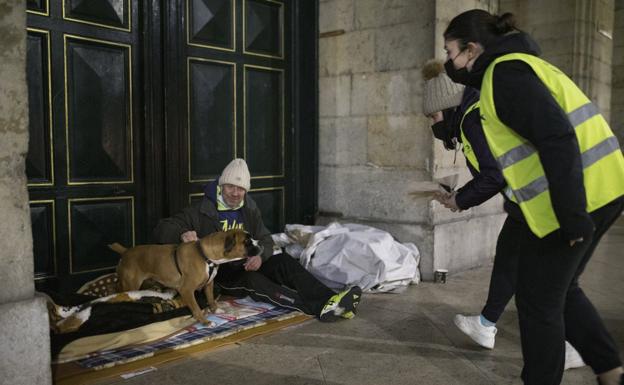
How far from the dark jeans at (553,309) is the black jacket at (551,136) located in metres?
0.13

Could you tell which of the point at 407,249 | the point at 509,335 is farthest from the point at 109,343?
the point at 407,249

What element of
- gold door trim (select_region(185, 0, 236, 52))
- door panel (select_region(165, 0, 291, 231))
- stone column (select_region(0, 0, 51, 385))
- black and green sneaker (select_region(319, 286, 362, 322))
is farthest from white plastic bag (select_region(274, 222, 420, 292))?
stone column (select_region(0, 0, 51, 385))

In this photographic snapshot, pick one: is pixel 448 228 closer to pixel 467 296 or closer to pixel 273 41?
pixel 467 296

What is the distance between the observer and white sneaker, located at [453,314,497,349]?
3688mm

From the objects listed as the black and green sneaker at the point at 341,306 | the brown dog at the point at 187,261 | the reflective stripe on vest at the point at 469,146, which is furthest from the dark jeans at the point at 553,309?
the brown dog at the point at 187,261

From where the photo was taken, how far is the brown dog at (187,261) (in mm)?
4031

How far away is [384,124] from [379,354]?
2.94 m

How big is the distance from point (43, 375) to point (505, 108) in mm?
2346

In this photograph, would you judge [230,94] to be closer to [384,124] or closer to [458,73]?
[384,124]

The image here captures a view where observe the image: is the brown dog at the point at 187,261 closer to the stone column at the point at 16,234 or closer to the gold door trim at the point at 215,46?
the stone column at the point at 16,234

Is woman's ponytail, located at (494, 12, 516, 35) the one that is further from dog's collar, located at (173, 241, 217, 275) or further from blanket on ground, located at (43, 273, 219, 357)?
blanket on ground, located at (43, 273, 219, 357)

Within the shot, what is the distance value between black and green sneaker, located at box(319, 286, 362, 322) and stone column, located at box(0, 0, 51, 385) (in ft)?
6.64

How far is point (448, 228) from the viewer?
5.90m

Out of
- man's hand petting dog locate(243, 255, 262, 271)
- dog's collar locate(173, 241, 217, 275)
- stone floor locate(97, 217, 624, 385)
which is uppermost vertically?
dog's collar locate(173, 241, 217, 275)
